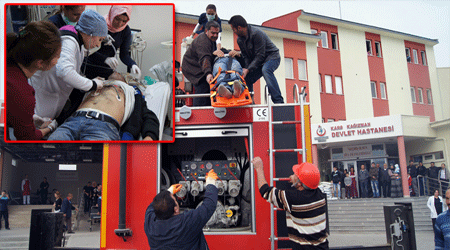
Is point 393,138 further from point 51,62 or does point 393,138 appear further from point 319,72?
point 51,62

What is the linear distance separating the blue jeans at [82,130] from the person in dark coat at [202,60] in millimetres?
1676

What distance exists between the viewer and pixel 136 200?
4770mm

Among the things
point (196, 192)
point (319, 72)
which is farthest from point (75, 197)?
point (196, 192)

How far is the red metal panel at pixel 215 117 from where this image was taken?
5.07 m

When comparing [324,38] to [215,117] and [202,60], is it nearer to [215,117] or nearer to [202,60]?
[202,60]

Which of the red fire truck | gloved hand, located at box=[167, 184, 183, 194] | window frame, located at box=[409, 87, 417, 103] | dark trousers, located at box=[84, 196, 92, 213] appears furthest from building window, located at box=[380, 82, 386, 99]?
gloved hand, located at box=[167, 184, 183, 194]

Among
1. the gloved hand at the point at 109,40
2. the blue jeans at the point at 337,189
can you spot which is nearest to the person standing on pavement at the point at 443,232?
the gloved hand at the point at 109,40

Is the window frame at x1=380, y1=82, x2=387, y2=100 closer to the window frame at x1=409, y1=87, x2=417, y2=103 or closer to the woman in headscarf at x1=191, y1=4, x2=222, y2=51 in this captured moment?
the window frame at x1=409, y1=87, x2=417, y2=103

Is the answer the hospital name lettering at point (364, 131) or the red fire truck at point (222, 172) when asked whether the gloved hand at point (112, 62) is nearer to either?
the red fire truck at point (222, 172)

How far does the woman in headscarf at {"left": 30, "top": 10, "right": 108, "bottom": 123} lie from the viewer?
4758 millimetres

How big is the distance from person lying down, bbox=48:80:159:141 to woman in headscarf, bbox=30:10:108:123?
0.15m

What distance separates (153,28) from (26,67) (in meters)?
1.69

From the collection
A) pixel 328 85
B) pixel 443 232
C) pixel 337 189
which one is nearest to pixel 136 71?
pixel 443 232

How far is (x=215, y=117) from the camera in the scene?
5.14 metres
